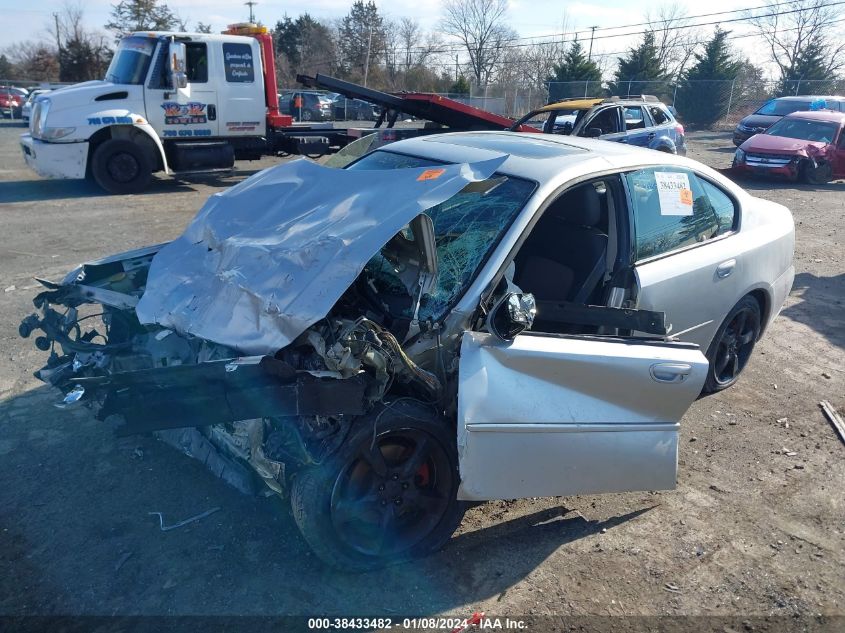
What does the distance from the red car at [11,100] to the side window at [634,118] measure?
28963 millimetres

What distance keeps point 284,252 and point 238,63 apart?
433 inches

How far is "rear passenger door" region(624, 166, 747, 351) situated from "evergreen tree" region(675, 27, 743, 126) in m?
34.5

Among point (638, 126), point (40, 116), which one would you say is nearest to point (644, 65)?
point (638, 126)

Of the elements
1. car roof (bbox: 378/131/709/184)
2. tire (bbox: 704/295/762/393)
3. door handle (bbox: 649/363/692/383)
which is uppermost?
car roof (bbox: 378/131/709/184)

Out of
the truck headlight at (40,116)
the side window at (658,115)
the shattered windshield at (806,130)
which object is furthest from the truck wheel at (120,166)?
the shattered windshield at (806,130)

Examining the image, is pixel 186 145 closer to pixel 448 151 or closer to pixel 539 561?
pixel 448 151

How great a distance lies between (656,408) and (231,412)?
192 centimetres

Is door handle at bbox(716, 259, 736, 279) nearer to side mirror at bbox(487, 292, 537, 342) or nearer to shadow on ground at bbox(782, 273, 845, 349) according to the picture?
side mirror at bbox(487, 292, 537, 342)

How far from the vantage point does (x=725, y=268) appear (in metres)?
4.21

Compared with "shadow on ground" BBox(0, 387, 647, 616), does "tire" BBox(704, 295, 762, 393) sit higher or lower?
higher

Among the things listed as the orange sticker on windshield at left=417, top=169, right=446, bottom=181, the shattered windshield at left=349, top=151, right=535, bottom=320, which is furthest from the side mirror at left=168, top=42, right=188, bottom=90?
the orange sticker on windshield at left=417, top=169, right=446, bottom=181

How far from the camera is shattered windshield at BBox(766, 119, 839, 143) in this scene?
1574cm

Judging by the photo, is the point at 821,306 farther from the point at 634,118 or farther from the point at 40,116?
the point at 40,116

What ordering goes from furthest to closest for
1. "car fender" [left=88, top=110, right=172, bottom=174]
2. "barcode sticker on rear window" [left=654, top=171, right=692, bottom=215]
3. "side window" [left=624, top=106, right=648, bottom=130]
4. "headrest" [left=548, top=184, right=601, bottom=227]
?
"side window" [left=624, top=106, right=648, bottom=130] → "car fender" [left=88, top=110, right=172, bottom=174] → "barcode sticker on rear window" [left=654, top=171, right=692, bottom=215] → "headrest" [left=548, top=184, right=601, bottom=227]
